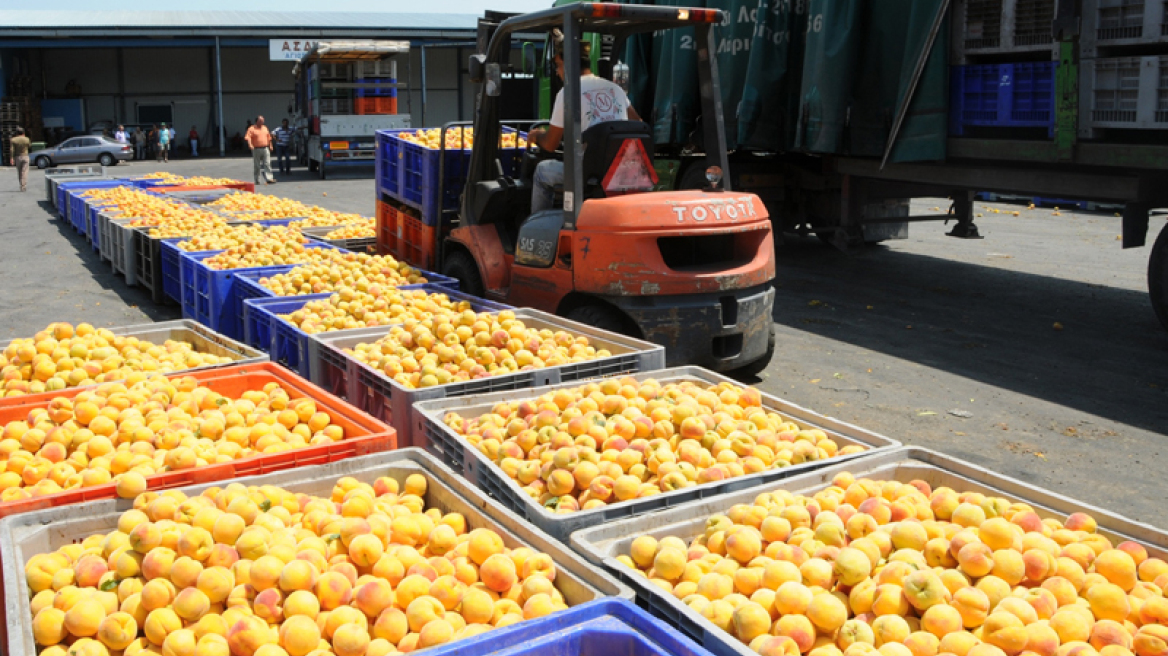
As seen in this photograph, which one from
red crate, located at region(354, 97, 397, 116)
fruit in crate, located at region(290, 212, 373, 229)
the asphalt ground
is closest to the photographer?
the asphalt ground

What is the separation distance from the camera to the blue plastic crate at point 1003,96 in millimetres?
8820

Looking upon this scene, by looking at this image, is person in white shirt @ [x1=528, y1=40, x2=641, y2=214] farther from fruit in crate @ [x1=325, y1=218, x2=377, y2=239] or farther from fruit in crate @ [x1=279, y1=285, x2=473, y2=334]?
fruit in crate @ [x1=325, y1=218, x2=377, y2=239]

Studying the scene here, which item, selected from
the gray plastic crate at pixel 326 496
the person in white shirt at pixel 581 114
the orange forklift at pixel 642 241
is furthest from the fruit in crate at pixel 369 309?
the gray plastic crate at pixel 326 496

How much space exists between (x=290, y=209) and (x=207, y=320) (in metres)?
5.29

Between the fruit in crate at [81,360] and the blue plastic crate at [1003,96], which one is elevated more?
the blue plastic crate at [1003,96]

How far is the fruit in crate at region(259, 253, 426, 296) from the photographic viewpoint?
24.4ft

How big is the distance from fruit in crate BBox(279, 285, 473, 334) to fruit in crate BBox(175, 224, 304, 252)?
3.22m

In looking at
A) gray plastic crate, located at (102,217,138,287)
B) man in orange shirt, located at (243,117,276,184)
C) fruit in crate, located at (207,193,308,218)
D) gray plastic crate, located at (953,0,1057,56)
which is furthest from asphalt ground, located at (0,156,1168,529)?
man in orange shirt, located at (243,117,276,184)

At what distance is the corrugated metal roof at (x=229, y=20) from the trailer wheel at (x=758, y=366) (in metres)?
40.7

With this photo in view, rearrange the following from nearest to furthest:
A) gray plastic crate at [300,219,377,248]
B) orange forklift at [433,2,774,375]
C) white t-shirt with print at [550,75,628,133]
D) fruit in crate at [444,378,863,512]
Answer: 1. fruit in crate at [444,378,863,512]
2. orange forklift at [433,2,774,375]
3. white t-shirt with print at [550,75,628,133]
4. gray plastic crate at [300,219,377,248]

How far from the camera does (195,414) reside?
4215mm

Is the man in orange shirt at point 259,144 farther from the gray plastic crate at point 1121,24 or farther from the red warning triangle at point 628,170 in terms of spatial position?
the gray plastic crate at point 1121,24

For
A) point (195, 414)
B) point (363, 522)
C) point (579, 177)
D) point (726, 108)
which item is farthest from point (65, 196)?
point (363, 522)

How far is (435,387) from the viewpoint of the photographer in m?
4.43
